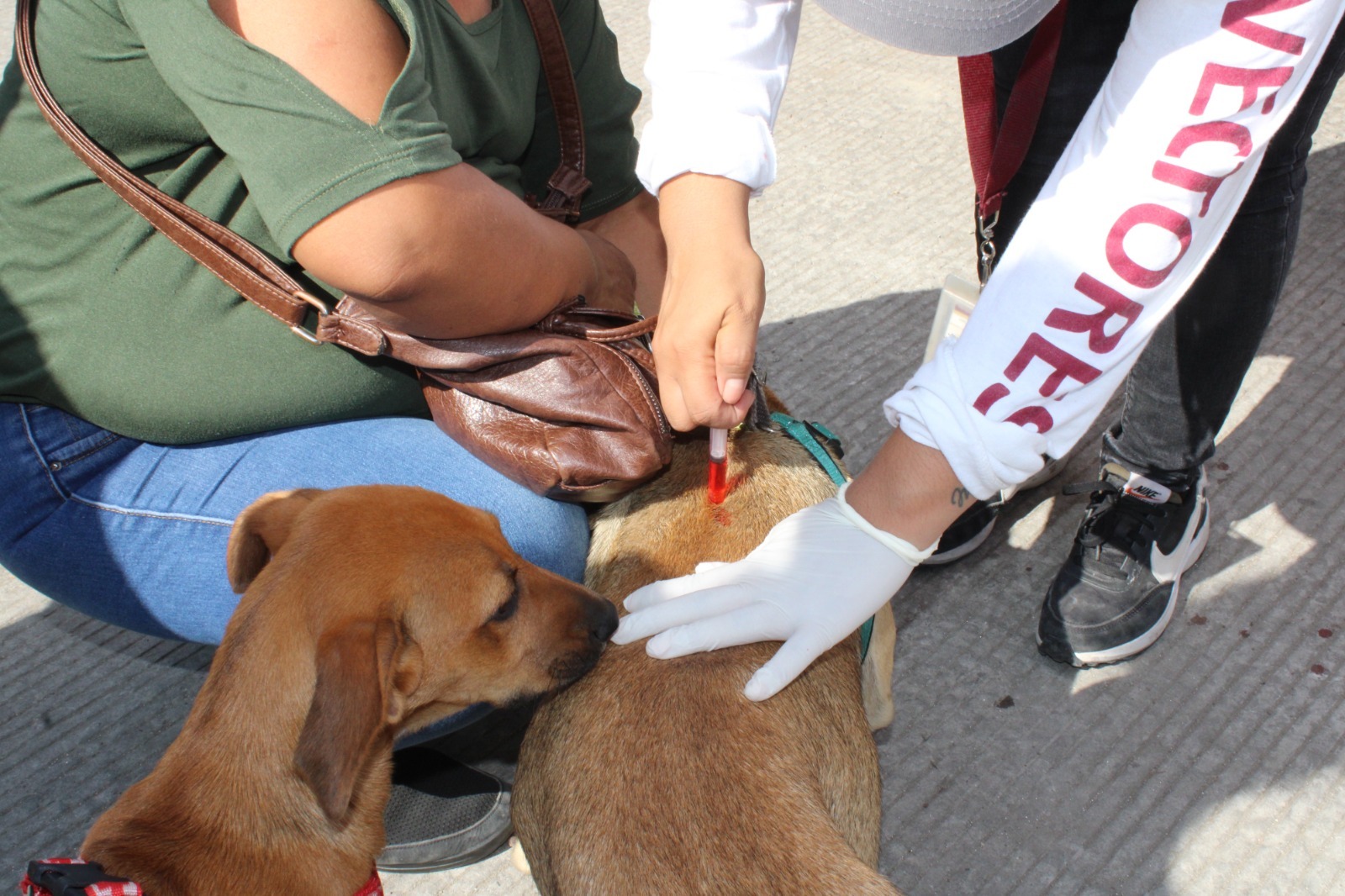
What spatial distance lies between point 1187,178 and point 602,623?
127 centimetres

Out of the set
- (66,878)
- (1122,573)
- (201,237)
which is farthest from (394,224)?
(1122,573)

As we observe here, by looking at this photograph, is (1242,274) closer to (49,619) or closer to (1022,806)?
(1022,806)

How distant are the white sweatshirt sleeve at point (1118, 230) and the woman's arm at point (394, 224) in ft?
2.53

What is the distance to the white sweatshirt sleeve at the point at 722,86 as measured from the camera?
1.84 m

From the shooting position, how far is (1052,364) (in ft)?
5.19

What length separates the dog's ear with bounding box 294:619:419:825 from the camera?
1.47 m

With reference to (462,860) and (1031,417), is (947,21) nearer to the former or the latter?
(1031,417)

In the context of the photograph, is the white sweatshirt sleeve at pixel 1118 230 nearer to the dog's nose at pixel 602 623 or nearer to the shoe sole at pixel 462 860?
the dog's nose at pixel 602 623

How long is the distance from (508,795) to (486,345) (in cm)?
122

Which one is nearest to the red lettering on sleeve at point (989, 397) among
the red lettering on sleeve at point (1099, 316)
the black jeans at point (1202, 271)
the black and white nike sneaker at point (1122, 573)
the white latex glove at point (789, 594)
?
the red lettering on sleeve at point (1099, 316)

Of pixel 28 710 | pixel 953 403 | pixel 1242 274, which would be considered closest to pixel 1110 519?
pixel 1242 274

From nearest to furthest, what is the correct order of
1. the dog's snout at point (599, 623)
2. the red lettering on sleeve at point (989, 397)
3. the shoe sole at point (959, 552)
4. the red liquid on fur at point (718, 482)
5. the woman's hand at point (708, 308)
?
the red lettering on sleeve at point (989, 397) < the woman's hand at point (708, 308) < the dog's snout at point (599, 623) < the red liquid on fur at point (718, 482) < the shoe sole at point (959, 552)

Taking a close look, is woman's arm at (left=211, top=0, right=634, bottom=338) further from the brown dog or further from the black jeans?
the black jeans

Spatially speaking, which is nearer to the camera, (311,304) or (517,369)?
(311,304)
